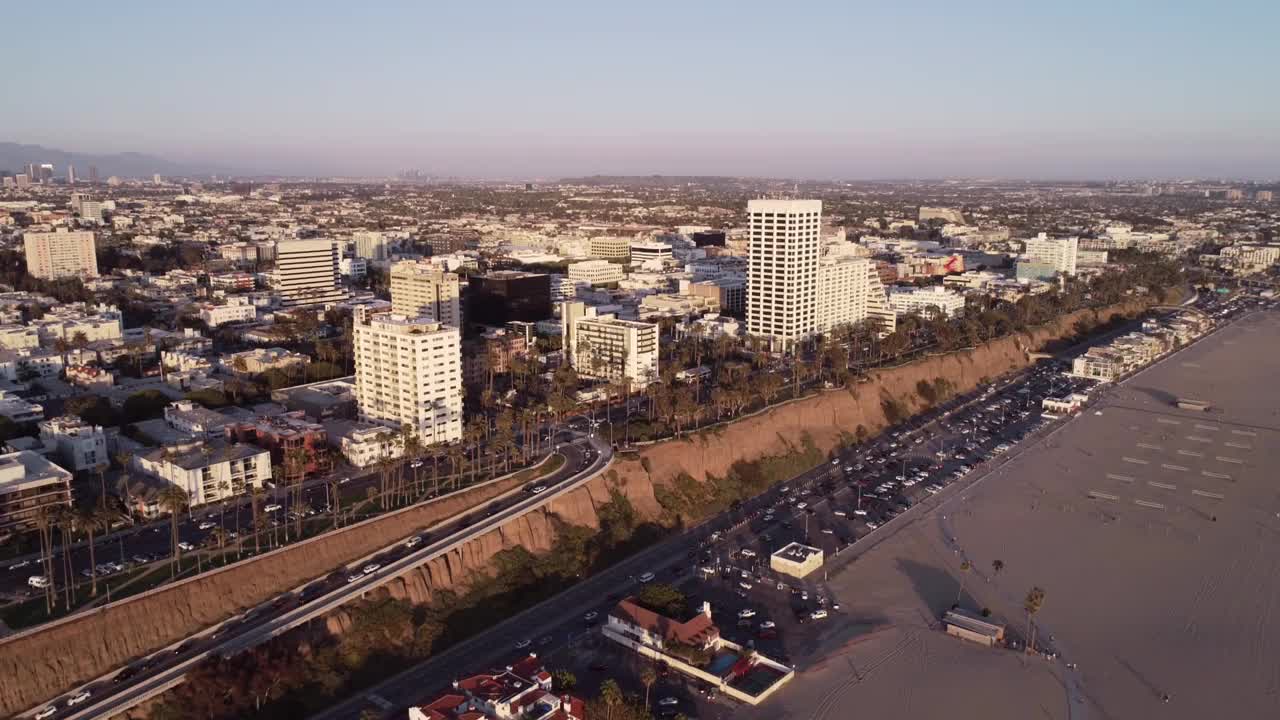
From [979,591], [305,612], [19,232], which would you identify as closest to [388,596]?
[305,612]

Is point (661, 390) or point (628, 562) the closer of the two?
point (628, 562)

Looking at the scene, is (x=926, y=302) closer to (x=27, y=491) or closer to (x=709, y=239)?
(x=709, y=239)

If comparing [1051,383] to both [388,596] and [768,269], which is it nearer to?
[768,269]

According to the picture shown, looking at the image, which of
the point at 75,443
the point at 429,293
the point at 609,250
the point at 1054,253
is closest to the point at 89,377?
the point at 75,443

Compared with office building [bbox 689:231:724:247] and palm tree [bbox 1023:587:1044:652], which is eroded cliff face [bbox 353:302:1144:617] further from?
office building [bbox 689:231:724:247]

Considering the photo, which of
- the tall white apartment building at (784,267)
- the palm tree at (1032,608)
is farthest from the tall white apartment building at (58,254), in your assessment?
the palm tree at (1032,608)

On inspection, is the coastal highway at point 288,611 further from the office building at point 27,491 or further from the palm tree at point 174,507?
the office building at point 27,491
